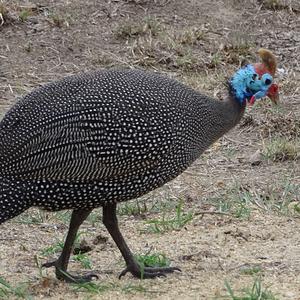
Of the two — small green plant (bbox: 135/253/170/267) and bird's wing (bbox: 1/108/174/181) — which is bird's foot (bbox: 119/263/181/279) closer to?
small green plant (bbox: 135/253/170/267)

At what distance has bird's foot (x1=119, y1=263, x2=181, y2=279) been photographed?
204 inches

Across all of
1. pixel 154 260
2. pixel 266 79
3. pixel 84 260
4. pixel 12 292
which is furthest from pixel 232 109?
pixel 12 292

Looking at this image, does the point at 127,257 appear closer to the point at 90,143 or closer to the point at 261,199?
the point at 90,143

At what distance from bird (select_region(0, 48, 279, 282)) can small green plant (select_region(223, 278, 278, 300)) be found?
2.29 feet

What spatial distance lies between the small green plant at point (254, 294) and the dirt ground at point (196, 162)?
6 centimetres

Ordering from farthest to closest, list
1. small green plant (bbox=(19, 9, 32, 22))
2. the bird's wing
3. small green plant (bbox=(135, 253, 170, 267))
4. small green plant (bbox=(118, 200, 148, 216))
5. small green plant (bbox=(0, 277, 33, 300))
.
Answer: small green plant (bbox=(19, 9, 32, 22)) < small green plant (bbox=(118, 200, 148, 216)) < small green plant (bbox=(135, 253, 170, 267)) < the bird's wing < small green plant (bbox=(0, 277, 33, 300))

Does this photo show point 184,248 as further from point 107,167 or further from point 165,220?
point 107,167

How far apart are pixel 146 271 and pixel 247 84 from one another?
1.18 m

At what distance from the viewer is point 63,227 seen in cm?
646

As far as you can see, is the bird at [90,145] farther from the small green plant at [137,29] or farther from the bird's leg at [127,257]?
the small green plant at [137,29]

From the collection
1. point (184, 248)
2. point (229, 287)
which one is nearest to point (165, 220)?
point (184, 248)

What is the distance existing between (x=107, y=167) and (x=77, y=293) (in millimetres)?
613

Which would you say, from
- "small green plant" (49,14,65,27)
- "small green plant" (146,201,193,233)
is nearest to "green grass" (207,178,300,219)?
"small green plant" (146,201,193,233)

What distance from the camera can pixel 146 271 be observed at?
5238mm
